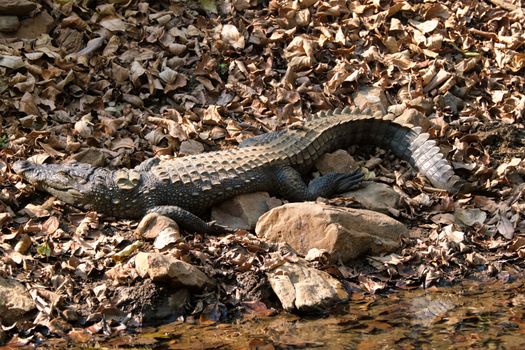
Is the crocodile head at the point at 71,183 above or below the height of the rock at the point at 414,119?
below

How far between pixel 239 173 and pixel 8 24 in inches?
125

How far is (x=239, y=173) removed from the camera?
6.89 m

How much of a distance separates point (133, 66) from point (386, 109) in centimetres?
265

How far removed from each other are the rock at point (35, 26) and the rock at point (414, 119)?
149 inches

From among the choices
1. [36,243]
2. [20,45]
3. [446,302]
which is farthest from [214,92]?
[446,302]

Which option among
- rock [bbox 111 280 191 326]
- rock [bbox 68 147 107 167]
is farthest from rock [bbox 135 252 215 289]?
rock [bbox 68 147 107 167]

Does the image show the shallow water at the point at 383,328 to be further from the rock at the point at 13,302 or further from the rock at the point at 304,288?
the rock at the point at 13,302

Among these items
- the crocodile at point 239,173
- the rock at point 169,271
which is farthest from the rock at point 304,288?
the crocodile at point 239,173

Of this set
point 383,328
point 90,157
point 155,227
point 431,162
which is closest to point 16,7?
point 90,157

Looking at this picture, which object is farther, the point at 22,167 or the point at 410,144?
the point at 410,144

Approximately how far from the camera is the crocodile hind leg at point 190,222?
21.4 feet

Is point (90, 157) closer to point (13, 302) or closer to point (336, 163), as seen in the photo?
point (13, 302)

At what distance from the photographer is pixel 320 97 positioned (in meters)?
8.14

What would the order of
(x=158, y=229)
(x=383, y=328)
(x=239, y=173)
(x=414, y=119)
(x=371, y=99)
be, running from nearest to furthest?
(x=383, y=328) → (x=158, y=229) → (x=239, y=173) → (x=414, y=119) → (x=371, y=99)
